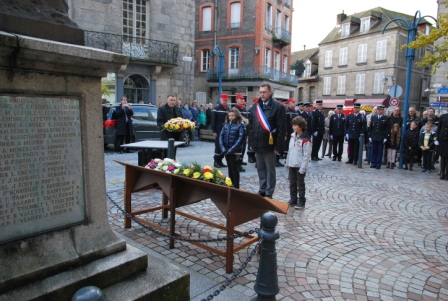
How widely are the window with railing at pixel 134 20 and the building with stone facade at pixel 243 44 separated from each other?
12.2 meters

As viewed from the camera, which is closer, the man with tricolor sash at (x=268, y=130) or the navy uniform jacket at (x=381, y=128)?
the man with tricolor sash at (x=268, y=130)

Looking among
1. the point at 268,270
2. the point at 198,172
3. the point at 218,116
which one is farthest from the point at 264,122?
the point at 218,116

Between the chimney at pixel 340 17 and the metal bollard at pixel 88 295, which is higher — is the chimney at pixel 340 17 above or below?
above

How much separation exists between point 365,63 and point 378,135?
112ft

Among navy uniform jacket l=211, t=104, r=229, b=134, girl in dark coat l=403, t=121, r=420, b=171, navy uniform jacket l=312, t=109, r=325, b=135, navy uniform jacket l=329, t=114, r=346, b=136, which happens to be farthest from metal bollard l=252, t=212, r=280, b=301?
navy uniform jacket l=329, t=114, r=346, b=136

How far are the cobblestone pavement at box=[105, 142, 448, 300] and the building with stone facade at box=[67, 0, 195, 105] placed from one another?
570 inches

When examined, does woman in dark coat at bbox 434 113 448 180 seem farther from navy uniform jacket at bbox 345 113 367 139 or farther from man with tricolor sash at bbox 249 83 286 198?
man with tricolor sash at bbox 249 83 286 198

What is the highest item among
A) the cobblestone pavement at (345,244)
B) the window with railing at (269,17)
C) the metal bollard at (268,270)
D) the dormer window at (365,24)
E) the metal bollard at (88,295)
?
the dormer window at (365,24)

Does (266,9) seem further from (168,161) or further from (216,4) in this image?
(168,161)

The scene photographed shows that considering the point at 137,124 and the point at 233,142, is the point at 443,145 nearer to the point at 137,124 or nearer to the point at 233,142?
the point at 233,142

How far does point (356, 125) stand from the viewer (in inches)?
479

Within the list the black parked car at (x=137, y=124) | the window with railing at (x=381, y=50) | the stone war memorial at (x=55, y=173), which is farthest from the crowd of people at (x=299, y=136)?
the window with railing at (x=381, y=50)

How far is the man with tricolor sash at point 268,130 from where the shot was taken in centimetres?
645

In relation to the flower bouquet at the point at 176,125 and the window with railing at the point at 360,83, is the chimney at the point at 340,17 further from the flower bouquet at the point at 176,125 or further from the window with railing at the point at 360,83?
the flower bouquet at the point at 176,125
